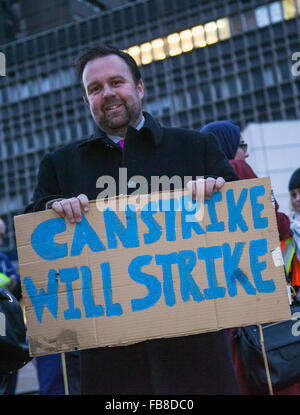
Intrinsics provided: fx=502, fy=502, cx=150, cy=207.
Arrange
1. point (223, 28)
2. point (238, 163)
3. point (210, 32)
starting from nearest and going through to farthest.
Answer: point (238, 163) → point (223, 28) → point (210, 32)

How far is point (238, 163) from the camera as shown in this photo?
2.42 metres

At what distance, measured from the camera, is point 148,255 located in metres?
1.65

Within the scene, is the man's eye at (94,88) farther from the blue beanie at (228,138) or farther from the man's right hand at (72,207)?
the blue beanie at (228,138)

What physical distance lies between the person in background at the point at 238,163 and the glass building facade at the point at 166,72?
26.6 m

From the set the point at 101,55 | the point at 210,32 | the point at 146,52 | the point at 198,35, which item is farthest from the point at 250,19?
the point at 101,55

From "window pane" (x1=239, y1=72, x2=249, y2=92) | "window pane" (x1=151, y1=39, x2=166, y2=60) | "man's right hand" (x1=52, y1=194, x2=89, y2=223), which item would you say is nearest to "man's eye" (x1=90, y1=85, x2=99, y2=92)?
"man's right hand" (x1=52, y1=194, x2=89, y2=223)

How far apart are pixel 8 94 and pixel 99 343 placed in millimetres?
37482

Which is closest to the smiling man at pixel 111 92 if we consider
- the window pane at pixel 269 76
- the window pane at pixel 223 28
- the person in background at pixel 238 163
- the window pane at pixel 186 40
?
Result: the person in background at pixel 238 163

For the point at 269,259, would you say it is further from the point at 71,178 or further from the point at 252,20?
the point at 252,20

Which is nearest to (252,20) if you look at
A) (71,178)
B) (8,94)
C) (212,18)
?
(212,18)

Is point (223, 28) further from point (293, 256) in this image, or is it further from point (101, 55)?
point (101, 55)

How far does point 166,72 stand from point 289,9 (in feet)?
26.7

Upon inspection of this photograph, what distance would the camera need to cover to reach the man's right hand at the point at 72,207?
5.37 ft
